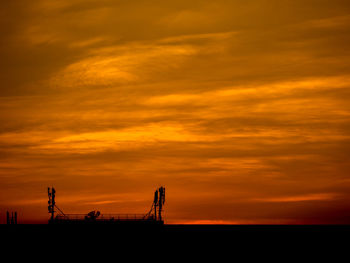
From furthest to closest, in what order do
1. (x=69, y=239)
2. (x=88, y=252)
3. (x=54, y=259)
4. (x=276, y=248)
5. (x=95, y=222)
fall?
(x=95, y=222) < (x=69, y=239) < (x=276, y=248) < (x=88, y=252) < (x=54, y=259)

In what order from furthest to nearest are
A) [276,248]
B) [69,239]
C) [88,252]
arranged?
1. [69,239]
2. [276,248]
3. [88,252]

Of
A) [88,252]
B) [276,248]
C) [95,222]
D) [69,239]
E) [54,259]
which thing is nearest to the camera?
[54,259]

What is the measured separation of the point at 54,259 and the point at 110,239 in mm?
27313

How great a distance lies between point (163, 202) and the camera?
434ft

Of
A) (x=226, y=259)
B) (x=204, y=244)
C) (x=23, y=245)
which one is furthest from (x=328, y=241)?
(x=23, y=245)

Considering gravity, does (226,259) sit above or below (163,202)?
below

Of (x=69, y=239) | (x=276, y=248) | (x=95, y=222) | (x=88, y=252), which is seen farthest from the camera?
(x=95, y=222)

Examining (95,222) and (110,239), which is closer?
(110,239)

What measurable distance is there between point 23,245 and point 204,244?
3309cm

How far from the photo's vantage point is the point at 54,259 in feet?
280

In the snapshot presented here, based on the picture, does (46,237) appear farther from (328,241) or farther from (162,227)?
(328,241)

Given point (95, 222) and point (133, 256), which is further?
point (95, 222)

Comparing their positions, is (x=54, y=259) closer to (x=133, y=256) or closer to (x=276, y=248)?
(x=133, y=256)

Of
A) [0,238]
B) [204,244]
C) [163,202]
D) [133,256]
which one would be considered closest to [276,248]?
[204,244]
